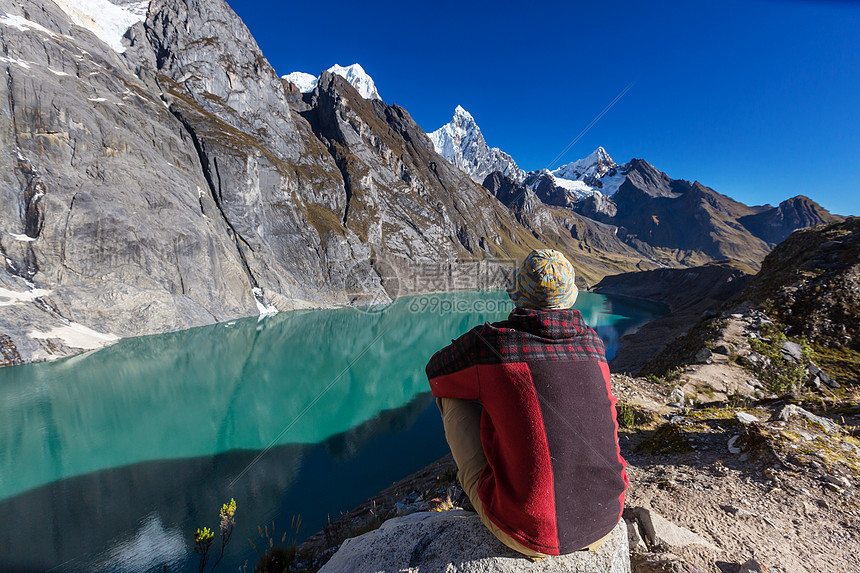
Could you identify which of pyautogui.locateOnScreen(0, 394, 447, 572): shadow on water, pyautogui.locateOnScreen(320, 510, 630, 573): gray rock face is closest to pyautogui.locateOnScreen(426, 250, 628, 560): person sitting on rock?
pyautogui.locateOnScreen(320, 510, 630, 573): gray rock face

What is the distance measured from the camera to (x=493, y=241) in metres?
129

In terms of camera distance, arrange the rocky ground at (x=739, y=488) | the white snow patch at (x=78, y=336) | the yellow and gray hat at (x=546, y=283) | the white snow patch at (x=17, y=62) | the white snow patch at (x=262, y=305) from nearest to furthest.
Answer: the yellow and gray hat at (x=546, y=283) → the rocky ground at (x=739, y=488) → the white snow patch at (x=78, y=336) → the white snow patch at (x=17, y=62) → the white snow patch at (x=262, y=305)

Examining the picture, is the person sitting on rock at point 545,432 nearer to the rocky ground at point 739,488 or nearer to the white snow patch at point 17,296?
the rocky ground at point 739,488

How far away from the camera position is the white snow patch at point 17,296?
82.8 feet

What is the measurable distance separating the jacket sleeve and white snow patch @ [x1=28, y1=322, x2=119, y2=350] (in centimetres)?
3628

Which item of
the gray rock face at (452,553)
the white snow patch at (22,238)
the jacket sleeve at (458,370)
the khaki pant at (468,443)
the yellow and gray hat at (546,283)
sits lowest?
the gray rock face at (452,553)

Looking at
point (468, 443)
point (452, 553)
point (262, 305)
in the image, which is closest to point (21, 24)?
point (262, 305)

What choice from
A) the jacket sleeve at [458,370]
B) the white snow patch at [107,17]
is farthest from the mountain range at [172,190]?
the jacket sleeve at [458,370]

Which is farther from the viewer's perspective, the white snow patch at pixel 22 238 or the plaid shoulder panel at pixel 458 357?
the white snow patch at pixel 22 238

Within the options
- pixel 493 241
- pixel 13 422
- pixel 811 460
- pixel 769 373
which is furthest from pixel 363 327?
pixel 493 241

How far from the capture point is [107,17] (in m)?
64.2

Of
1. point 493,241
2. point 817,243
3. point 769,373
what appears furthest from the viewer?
point 493,241

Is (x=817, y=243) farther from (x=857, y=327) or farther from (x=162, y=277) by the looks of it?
(x=162, y=277)

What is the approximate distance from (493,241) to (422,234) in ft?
127
